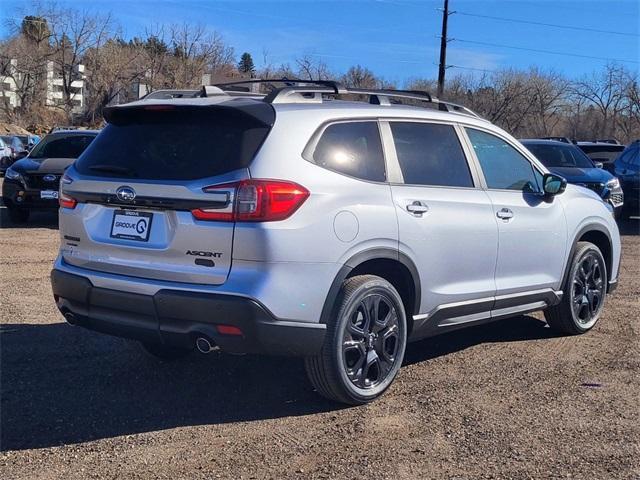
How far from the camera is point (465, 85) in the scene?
50312mm

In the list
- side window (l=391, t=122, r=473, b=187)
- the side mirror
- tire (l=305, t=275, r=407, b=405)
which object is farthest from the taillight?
the side mirror

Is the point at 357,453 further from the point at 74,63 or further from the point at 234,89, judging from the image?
the point at 74,63

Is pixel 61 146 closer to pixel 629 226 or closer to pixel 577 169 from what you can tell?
pixel 577 169

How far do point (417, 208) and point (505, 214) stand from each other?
1014 millimetres

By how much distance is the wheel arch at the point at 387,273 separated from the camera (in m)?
4.24

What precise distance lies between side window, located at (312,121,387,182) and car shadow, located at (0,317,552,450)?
145 cm

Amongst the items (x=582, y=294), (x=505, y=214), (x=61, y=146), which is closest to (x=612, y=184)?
(x=582, y=294)

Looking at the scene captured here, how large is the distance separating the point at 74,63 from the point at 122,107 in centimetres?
6464

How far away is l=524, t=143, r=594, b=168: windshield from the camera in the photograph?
46.0ft

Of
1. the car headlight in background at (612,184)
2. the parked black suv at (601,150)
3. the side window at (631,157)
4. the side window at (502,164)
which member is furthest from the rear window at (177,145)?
the parked black suv at (601,150)

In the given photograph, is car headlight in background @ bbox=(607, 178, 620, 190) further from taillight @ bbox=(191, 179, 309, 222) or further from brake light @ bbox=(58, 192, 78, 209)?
brake light @ bbox=(58, 192, 78, 209)

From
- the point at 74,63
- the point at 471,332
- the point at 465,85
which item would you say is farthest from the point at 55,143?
the point at 74,63

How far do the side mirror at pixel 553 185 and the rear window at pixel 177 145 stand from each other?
8.86 ft

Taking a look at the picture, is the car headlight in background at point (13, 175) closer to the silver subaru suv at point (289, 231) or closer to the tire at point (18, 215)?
the tire at point (18, 215)
